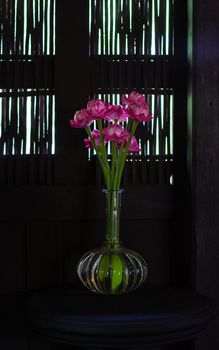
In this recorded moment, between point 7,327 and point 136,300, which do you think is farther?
point 7,327

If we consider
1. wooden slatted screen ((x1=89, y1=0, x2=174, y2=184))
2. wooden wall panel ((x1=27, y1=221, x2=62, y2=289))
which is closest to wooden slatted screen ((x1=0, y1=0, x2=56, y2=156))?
wooden slatted screen ((x1=89, y1=0, x2=174, y2=184))

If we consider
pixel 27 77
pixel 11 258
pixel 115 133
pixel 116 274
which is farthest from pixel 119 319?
pixel 27 77

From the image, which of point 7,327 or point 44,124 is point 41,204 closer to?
point 44,124

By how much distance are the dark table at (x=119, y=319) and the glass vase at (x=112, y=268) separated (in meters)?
0.05

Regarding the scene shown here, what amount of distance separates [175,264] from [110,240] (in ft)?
1.59

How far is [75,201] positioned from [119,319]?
2.30 feet

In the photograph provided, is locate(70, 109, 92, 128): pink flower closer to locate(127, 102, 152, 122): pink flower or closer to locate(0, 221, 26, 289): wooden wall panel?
locate(127, 102, 152, 122): pink flower

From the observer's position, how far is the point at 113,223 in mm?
1889

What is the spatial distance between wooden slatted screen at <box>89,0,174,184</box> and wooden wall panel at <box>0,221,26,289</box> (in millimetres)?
500

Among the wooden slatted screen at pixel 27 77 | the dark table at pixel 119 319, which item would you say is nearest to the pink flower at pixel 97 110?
the wooden slatted screen at pixel 27 77

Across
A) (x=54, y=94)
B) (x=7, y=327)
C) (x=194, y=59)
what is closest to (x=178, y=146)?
(x=194, y=59)

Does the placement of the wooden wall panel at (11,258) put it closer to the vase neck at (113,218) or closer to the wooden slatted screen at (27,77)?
the wooden slatted screen at (27,77)

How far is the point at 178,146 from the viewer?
226 cm

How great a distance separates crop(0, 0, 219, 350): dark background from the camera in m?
2.18
